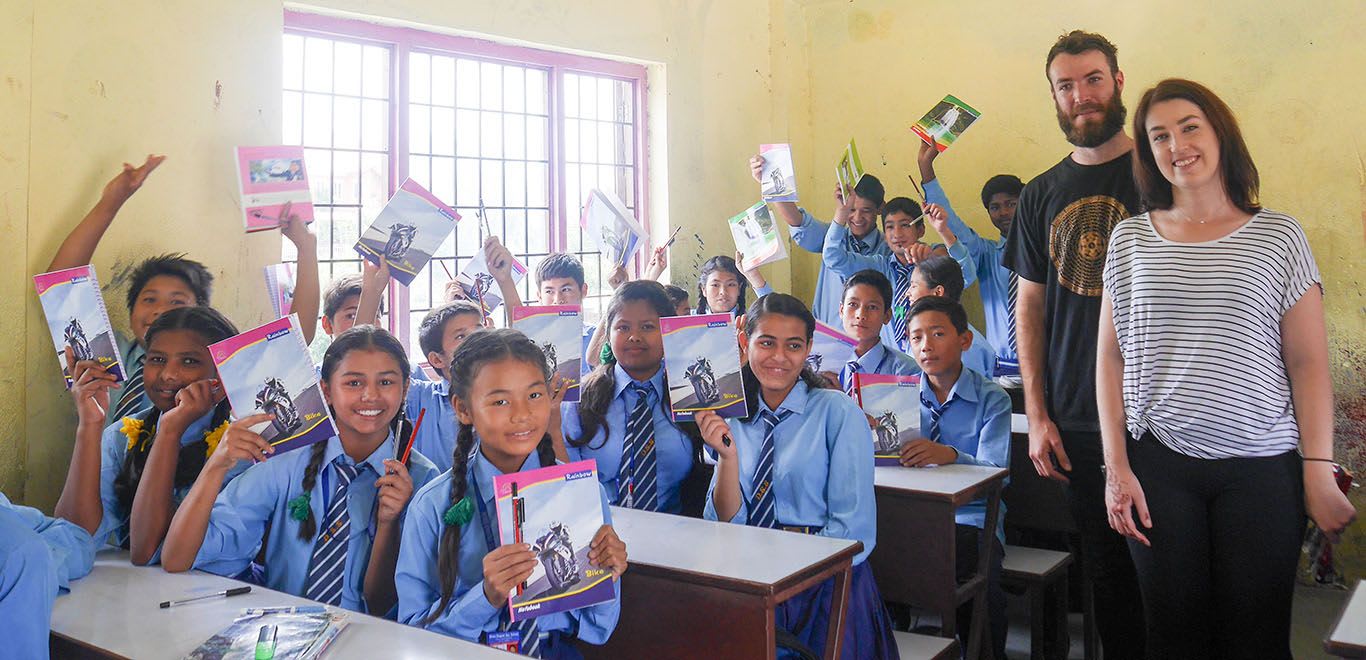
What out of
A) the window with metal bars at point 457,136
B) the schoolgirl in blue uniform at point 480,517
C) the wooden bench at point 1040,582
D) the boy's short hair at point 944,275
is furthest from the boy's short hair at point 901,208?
the schoolgirl in blue uniform at point 480,517

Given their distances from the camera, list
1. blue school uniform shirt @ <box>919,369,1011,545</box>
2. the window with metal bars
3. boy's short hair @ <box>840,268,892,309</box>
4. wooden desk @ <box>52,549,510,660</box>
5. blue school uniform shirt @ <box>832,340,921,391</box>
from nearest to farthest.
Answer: wooden desk @ <box>52,549,510,660</box> → blue school uniform shirt @ <box>919,369,1011,545</box> → blue school uniform shirt @ <box>832,340,921,391</box> → boy's short hair @ <box>840,268,892,309</box> → the window with metal bars

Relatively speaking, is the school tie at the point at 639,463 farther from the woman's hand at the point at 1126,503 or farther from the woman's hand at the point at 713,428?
the woman's hand at the point at 1126,503

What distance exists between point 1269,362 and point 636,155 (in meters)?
3.82

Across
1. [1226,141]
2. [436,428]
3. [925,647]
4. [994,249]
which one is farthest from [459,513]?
[994,249]

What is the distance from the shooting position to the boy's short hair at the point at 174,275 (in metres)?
2.93

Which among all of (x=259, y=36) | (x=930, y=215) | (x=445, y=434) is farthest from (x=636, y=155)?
(x=445, y=434)

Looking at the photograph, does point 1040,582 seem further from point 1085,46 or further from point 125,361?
point 125,361

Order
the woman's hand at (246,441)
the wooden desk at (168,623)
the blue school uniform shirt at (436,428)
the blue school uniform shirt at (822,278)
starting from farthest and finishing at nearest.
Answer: the blue school uniform shirt at (822,278) → the blue school uniform shirt at (436,428) → the woman's hand at (246,441) → the wooden desk at (168,623)

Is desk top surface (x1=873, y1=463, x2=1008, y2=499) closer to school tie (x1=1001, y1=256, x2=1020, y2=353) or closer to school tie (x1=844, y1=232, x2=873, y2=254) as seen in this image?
school tie (x1=1001, y1=256, x2=1020, y2=353)

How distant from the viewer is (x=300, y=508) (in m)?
2.00

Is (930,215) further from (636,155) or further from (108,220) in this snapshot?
(108,220)

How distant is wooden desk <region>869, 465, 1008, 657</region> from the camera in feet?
8.32

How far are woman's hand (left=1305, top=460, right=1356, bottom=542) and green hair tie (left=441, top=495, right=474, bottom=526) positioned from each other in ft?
5.07

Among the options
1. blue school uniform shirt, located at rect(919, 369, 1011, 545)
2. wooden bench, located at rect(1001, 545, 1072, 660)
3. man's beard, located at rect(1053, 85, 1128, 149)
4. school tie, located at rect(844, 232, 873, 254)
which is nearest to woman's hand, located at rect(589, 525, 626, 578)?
man's beard, located at rect(1053, 85, 1128, 149)
